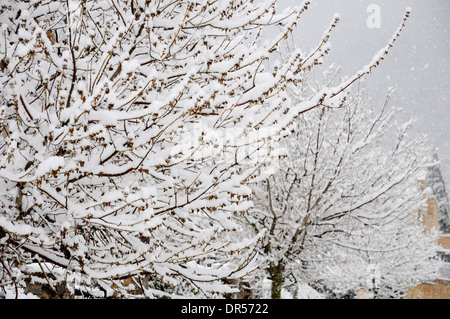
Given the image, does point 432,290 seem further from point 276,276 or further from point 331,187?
point 331,187

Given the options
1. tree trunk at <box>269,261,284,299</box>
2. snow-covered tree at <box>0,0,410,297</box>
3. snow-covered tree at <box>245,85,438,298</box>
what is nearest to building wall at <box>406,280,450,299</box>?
snow-covered tree at <box>245,85,438,298</box>

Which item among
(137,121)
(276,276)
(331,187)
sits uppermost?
(331,187)

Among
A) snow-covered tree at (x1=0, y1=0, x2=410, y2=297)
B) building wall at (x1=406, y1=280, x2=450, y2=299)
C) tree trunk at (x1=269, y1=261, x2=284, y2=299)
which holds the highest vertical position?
snow-covered tree at (x1=0, y1=0, x2=410, y2=297)

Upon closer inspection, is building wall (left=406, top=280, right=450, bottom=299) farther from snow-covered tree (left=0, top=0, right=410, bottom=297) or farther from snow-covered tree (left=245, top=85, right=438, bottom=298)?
snow-covered tree (left=0, top=0, right=410, bottom=297)

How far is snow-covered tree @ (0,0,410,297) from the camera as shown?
2.16 metres

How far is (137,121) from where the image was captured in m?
2.78

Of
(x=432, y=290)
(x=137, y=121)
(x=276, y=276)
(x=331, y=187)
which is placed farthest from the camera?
(x=432, y=290)

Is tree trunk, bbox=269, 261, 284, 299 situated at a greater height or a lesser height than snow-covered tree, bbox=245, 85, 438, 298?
lesser

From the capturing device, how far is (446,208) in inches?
1318

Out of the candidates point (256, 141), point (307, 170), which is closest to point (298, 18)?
point (256, 141)

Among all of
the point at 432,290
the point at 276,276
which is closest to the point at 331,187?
the point at 276,276

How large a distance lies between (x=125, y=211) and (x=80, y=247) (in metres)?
0.49

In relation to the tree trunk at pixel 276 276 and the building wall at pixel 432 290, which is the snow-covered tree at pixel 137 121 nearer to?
the tree trunk at pixel 276 276
